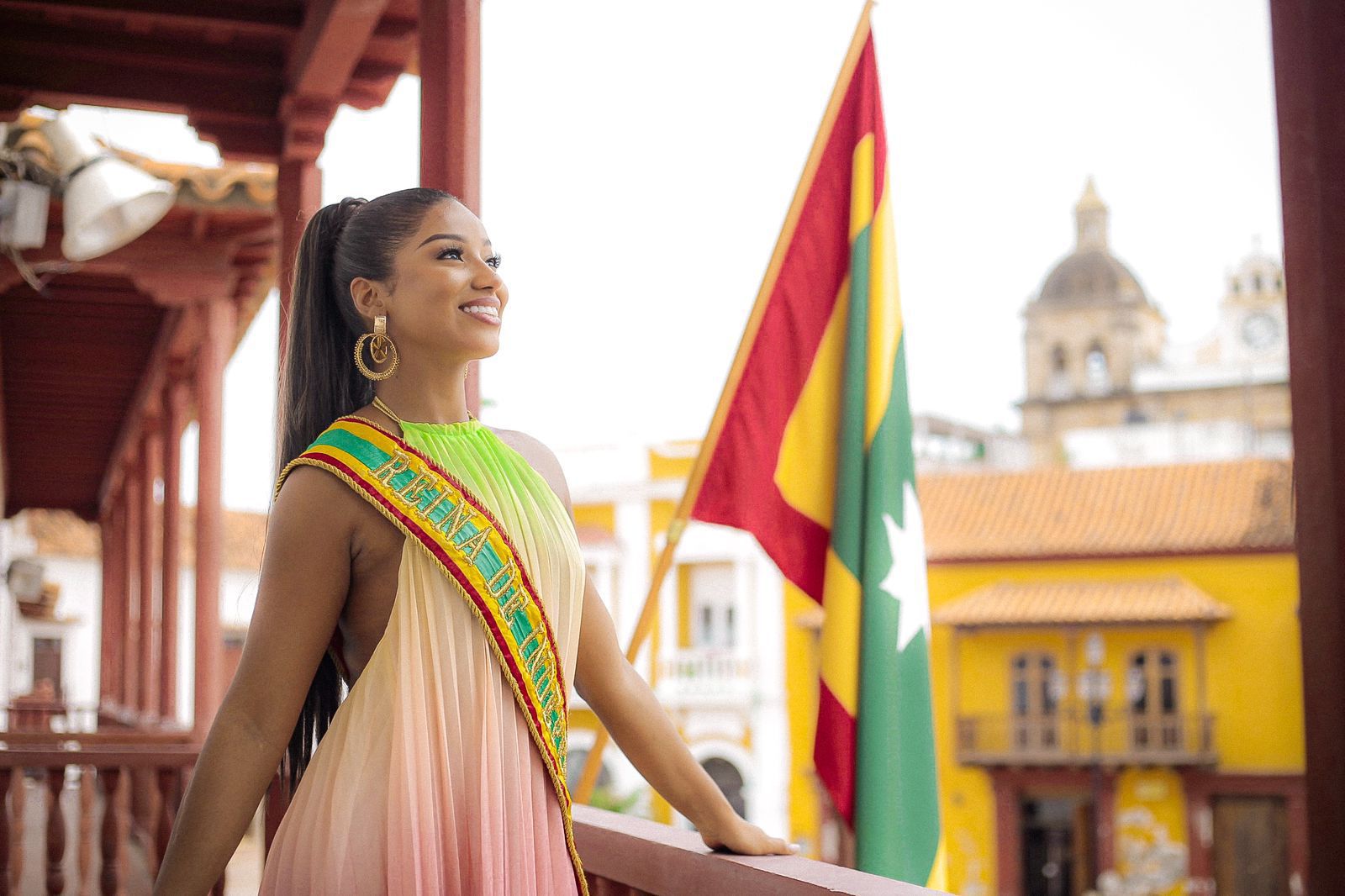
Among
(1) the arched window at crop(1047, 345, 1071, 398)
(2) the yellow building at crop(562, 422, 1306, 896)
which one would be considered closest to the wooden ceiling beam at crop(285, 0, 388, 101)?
(2) the yellow building at crop(562, 422, 1306, 896)

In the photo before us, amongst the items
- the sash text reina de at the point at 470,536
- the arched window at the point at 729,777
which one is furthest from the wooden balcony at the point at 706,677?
the sash text reina de at the point at 470,536

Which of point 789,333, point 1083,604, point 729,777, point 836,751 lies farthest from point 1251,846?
point 836,751

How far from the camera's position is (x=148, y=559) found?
10.6 metres

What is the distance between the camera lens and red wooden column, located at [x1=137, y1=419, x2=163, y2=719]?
1045 centimetres

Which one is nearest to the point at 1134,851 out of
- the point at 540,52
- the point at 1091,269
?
the point at 540,52

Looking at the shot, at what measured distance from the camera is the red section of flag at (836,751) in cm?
256

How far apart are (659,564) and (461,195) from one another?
924 millimetres

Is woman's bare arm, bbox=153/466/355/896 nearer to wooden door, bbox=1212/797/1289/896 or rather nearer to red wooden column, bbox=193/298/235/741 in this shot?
red wooden column, bbox=193/298/235/741

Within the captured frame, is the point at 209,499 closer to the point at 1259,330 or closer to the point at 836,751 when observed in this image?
the point at 836,751

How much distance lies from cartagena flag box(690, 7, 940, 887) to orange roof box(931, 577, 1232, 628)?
72.9ft

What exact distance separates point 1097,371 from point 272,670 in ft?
208

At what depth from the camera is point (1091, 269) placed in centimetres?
6303

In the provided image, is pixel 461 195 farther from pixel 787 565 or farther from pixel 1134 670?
pixel 1134 670

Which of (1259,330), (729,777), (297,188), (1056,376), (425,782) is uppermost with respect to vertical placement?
(1259,330)
